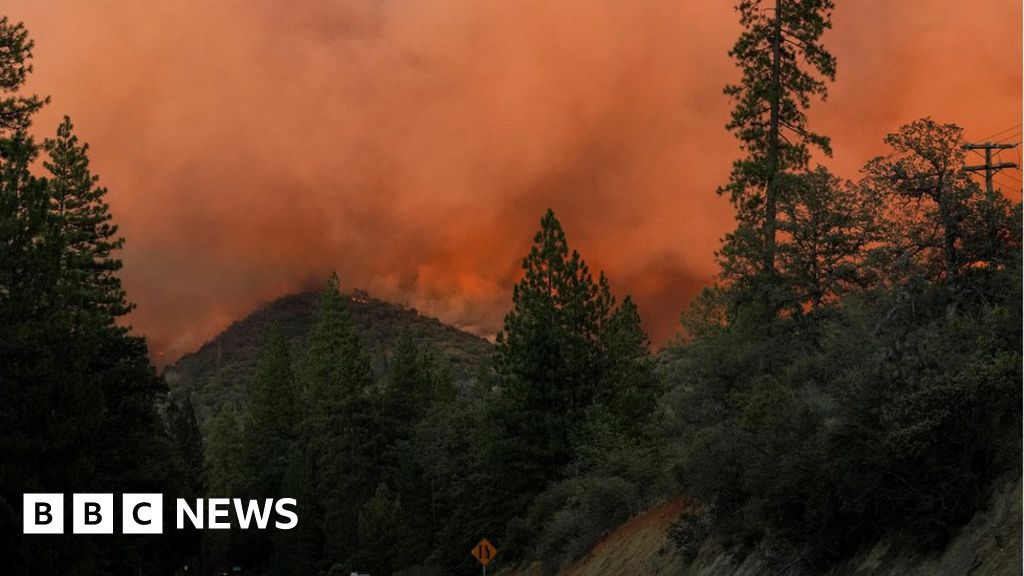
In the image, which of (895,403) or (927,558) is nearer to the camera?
(927,558)

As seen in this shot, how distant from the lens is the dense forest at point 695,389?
17.5 meters

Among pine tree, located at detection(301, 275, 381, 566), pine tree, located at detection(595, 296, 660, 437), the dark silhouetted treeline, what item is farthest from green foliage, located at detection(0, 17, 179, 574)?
pine tree, located at detection(301, 275, 381, 566)

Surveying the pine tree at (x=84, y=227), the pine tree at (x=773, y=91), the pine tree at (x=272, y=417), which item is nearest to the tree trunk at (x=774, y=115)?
the pine tree at (x=773, y=91)

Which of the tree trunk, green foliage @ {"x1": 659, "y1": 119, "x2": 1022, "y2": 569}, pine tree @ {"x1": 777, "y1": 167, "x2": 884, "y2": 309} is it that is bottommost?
green foliage @ {"x1": 659, "y1": 119, "x2": 1022, "y2": 569}

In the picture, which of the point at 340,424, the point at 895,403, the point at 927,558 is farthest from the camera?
the point at 340,424

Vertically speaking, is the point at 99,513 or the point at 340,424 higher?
the point at 340,424

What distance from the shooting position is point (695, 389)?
34938 mm

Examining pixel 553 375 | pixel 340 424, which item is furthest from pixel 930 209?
pixel 340 424

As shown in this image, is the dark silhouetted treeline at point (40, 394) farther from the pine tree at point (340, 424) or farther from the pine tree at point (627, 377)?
the pine tree at point (340, 424)

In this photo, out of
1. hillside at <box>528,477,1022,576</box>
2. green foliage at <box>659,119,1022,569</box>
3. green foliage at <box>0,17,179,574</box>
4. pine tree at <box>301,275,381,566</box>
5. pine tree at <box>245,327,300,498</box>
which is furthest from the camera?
pine tree at <box>245,327,300,498</box>

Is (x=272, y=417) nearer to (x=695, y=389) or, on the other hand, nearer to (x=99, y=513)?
(x=99, y=513)

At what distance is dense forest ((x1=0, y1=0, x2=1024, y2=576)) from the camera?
17.5 metres

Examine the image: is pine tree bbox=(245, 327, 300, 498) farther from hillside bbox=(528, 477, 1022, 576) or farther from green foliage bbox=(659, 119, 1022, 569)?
hillside bbox=(528, 477, 1022, 576)

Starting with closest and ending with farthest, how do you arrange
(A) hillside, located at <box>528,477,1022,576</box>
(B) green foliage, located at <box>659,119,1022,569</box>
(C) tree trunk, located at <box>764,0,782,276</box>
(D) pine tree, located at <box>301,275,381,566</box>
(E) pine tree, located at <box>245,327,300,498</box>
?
(A) hillside, located at <box>528,477,1022,576</box>
(B) green foliage, located at <box>659,119,1022,569</box>
(C) tree trunk, located at <box>764,0,782,276</box>
(D) pine tree, located at <box>301,275,381,566</box>
(E) pine tree, located at <box>245,327,300,498</box>
